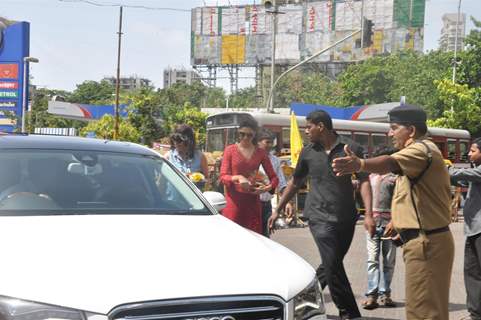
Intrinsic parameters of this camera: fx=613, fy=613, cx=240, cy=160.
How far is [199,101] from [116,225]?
82.6 meters

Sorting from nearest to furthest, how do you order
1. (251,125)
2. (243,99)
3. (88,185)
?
(88,185), (251,125), (243,99)

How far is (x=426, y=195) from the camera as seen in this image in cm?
395

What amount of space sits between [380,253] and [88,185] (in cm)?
392

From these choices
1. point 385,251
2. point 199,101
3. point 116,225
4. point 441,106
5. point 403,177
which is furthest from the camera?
point 199,101

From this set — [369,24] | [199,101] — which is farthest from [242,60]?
[369,24]

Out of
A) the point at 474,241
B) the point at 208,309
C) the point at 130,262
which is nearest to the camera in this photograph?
the point at 208,309

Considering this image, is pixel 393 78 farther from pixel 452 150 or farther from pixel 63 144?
pixel 63 144

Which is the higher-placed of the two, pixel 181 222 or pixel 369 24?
pixel 369 24

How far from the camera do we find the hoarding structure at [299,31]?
65562mm

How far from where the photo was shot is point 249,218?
19.3 feet

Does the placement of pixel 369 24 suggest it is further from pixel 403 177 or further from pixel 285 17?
pixel 285 17

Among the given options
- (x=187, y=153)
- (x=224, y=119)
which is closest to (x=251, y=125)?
(x=187, y=153)

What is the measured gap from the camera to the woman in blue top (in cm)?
677

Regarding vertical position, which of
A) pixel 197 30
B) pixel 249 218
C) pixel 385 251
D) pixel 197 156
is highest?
pixel 197 30
